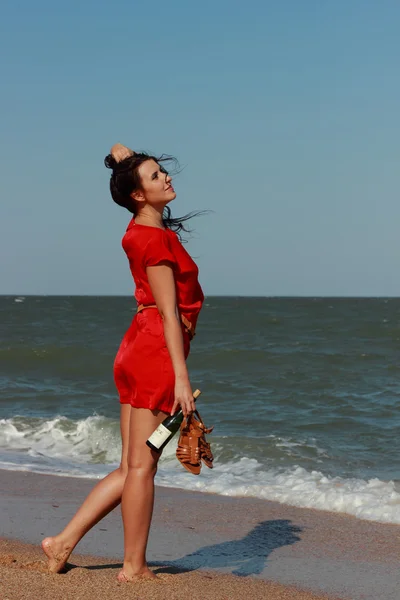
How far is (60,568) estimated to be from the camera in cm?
335

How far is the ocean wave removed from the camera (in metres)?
5.82

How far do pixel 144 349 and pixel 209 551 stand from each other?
1.58m

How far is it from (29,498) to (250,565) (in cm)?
200

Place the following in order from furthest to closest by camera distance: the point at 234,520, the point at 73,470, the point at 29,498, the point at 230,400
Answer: the point at 230,400, the point at 73,470, the point at 29,498, the point at 234,520

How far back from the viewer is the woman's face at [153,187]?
3.25 metres

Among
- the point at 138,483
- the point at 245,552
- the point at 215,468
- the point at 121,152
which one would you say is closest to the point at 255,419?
the point at 215,468

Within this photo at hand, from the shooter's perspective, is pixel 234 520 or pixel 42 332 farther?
pixel 42 332

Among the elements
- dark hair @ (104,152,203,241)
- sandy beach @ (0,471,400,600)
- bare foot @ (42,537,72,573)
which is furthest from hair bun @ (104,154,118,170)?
sandy beach @ (0,471,400,600)

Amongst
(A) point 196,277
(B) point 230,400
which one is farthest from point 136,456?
(B) point 230,400

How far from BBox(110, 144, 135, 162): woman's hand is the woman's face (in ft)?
0.28

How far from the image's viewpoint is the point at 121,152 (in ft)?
10.9

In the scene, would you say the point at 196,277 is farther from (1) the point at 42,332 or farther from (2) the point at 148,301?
(1) the point at 42,332

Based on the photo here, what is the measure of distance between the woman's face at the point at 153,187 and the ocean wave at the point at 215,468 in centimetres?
300

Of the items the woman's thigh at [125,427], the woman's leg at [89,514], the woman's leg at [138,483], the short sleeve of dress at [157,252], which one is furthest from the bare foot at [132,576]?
the short sleeve of dress at [157,252]
